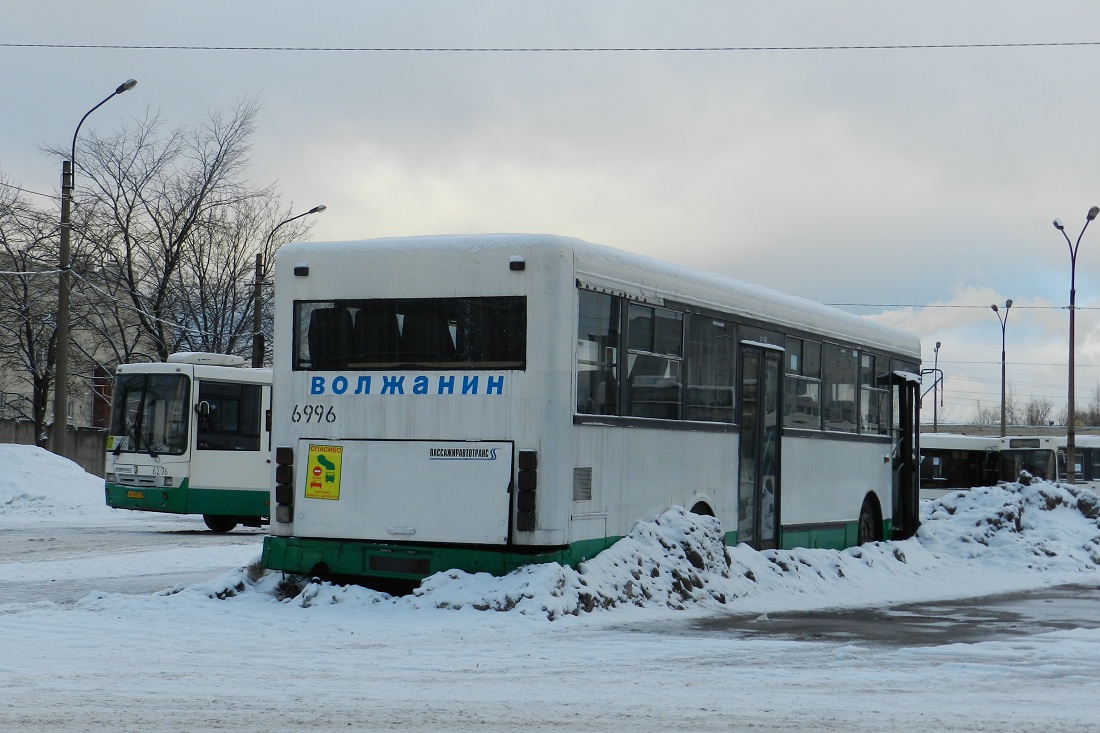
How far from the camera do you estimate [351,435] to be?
492 inches

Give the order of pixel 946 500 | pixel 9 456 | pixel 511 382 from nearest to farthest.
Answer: pixel 511 382, pixel 946 500, pixel 9 456

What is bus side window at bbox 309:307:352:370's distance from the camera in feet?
41.5

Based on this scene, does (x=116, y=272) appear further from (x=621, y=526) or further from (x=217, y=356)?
(x=621, y=526)

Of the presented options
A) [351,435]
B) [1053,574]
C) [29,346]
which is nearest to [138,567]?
[351,435]

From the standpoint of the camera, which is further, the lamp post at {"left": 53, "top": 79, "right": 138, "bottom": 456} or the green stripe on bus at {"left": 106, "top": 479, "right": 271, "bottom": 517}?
the lamp post at {"left": 53, "top": 79, "right": 138, "bottom": 456}

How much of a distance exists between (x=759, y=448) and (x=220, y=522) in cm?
1304

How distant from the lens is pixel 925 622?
41.0 ft

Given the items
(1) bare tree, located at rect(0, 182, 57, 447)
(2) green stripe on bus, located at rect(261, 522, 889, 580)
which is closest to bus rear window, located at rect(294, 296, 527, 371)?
(2) green stripe on bus, located at rect(261, 522, 889, 580)

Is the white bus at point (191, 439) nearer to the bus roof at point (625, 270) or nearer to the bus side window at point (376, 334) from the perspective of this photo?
the bus roof at point (625, 270)

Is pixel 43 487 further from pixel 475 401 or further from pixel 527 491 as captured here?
pixel 527 491

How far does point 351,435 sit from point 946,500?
11900 mm

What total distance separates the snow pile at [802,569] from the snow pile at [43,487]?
670 inches

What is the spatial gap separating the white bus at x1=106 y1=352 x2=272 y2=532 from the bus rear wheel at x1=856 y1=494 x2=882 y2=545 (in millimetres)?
10297

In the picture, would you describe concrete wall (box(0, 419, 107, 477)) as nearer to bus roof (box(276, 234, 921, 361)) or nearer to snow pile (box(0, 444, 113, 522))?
snow pile (box(0, 444, 113, 522))
